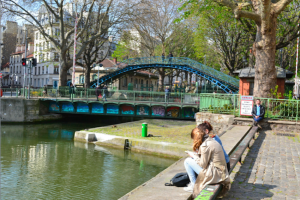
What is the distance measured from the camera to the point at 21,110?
2712 centimetres

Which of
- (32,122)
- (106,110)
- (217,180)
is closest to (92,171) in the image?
(217,180)

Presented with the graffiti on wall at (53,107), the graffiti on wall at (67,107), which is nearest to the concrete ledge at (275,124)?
the graffiti on wall at (67,107)

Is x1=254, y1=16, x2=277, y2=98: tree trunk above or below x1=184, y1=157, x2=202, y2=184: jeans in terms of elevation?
above

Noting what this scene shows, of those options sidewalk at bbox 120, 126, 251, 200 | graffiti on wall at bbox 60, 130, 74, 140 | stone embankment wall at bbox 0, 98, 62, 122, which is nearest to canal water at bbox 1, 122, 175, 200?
graffiti on wall at bbox 60, 130, 74, 140

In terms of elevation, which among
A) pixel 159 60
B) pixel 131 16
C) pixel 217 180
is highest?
pixel 131 16

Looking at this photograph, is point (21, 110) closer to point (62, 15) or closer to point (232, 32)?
point (62, 15)

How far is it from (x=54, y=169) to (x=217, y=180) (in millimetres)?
8707

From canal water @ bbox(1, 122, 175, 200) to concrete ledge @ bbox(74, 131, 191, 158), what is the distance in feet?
1.13

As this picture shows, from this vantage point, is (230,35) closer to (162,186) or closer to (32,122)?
(32,122)

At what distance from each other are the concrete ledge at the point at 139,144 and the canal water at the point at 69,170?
0.34 metres

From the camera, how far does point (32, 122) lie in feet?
90.5

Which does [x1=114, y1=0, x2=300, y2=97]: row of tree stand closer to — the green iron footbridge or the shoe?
the green iron footbridge

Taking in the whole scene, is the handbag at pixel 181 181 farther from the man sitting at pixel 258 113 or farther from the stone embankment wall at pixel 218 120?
the stone embankment wall at pixel 218 120

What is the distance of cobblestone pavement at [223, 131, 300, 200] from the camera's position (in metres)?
5.74
